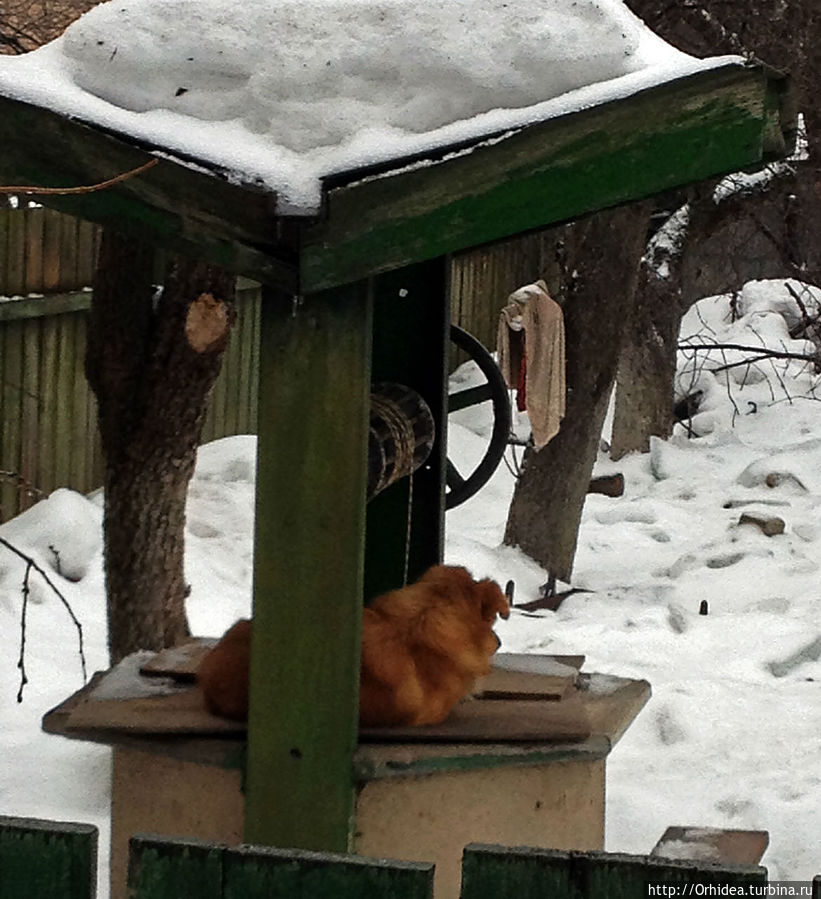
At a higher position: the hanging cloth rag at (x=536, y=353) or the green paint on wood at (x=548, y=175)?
the green paint on wood at (x=548, y=175)

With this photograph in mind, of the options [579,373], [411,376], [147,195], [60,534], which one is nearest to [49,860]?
[147,195]

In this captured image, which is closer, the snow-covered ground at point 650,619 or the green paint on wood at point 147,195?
the green paint on wood at point 147,195

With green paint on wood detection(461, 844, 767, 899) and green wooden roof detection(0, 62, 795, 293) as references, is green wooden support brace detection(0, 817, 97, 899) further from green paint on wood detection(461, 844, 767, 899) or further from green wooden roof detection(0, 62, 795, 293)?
green wooden roof detection(0, 62, 795, 293)

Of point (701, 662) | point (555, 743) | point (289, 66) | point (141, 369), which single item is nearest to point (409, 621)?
point (555, 743)

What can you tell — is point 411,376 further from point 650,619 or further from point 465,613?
point 650,619

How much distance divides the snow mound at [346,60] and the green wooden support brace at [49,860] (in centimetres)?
132

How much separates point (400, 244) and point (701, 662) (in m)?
4.38

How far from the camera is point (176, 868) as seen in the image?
1.71 metres

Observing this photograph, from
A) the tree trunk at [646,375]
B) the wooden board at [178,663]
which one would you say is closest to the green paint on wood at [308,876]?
the wooden board at [178,663]

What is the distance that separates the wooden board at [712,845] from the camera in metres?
3.27

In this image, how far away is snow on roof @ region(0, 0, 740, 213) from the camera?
2662 millimetres

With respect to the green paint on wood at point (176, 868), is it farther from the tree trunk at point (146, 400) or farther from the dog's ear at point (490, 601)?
the tree trunk at point (146, 400)

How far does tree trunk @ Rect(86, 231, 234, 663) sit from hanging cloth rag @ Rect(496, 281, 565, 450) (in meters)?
1.43

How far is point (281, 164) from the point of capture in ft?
8.52
